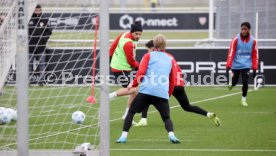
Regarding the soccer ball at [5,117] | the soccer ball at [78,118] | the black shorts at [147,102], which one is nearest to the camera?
the black shorts at [147,102]

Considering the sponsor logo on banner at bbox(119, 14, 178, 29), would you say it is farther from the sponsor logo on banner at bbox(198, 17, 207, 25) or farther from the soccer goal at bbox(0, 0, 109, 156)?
the soccer goal at bbox(0, 0, 109, 156)

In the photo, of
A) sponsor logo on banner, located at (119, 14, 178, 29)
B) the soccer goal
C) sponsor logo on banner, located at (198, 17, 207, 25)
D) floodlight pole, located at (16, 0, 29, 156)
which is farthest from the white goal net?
sponsor logo on banner, located at (198, 17, 207, 25)

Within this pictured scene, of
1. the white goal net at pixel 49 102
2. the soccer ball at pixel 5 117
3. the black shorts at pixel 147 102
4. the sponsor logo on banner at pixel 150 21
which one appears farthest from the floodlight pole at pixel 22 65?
the sponsor logo on banner at pixel 150 21

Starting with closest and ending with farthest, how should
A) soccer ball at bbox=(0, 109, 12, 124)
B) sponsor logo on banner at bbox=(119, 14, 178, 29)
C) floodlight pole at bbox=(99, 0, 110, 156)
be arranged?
floodlight pole at bbox=(99, 0, 110, 156) < soccer ball at bbox=(0, 109, 12, 124) < sponsor logo on banner at bbox=(119, 14, 178, 29)

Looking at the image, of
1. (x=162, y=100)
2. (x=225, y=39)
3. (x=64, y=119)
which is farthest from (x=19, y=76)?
(x=225, y=39)

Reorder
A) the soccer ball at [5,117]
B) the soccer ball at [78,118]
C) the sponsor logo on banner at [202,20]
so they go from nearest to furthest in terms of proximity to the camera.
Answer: the soccer ball at [5,117]
the soccer ball at [78,118]
the sponsor logo on banner at [202,20]

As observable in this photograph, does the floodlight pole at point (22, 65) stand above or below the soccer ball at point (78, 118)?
above

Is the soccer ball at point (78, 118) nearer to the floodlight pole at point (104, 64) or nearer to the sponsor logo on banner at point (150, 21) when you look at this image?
the floodlight pole at point (104, 64)

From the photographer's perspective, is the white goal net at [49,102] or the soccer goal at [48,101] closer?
the soccer goal at [48,101]

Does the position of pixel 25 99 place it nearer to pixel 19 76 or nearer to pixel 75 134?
pixel 19 76

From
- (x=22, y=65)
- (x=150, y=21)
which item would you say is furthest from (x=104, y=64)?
(x=150, y=21)

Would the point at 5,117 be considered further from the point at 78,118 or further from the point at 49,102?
the point at 49,102

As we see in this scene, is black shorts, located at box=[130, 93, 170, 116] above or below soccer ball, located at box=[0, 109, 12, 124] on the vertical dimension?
above

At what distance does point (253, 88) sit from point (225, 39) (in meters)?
2.32
